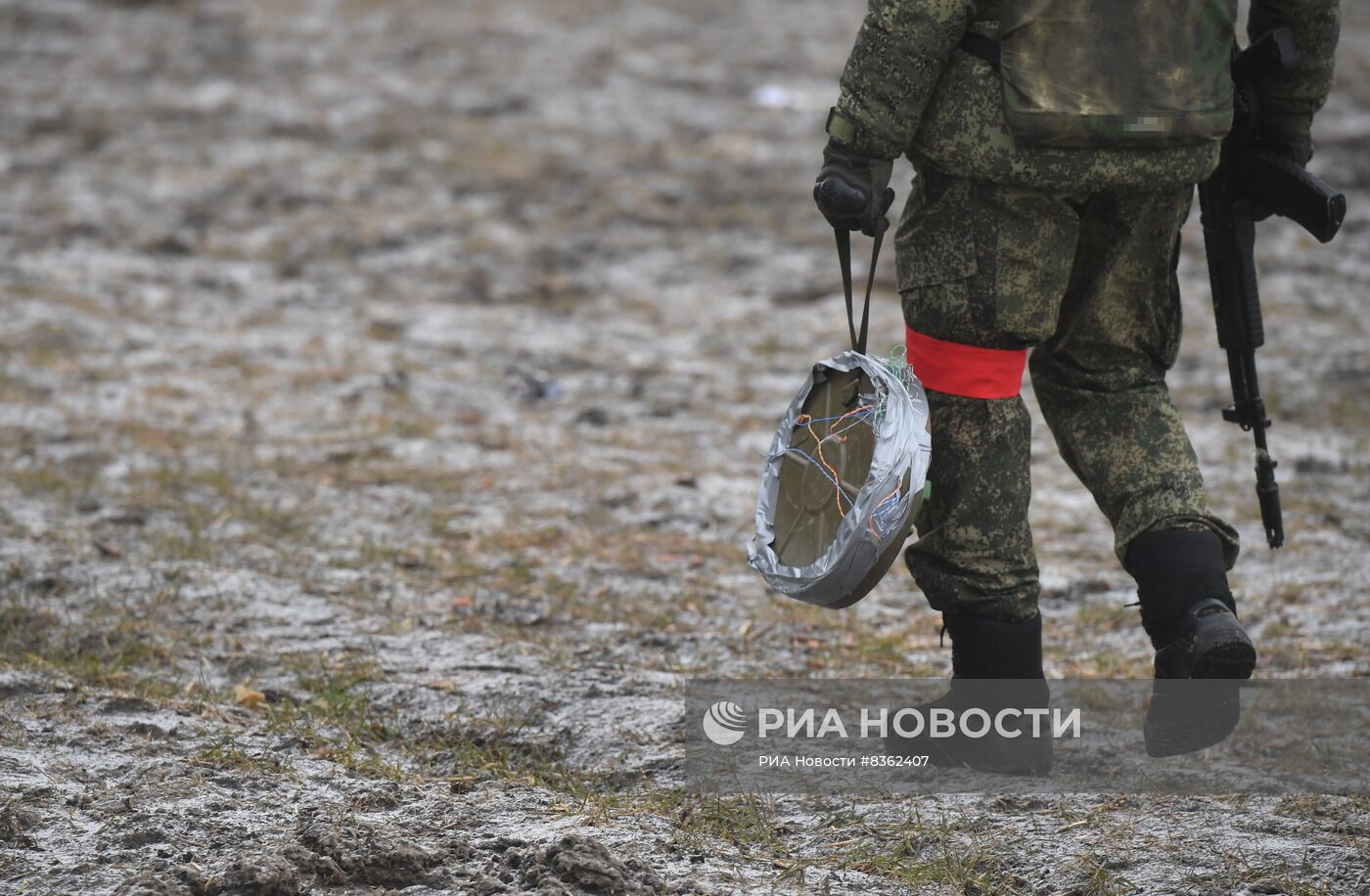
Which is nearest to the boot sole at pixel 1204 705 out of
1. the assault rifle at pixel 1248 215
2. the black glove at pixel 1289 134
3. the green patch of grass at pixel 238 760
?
the assault rifle at pixel 1248 215

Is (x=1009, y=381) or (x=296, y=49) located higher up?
(x=296, y=49)

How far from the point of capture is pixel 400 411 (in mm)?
5730

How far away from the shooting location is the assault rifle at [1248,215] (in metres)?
2.89

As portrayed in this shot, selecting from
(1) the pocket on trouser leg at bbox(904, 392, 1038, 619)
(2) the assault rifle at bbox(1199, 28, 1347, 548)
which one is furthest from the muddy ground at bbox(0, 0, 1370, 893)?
(2) the assault rifle at bbox(1199, 28, 1347, 548)

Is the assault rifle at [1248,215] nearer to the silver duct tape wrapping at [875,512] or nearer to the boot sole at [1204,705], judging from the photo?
the boot sole at [1204,705]

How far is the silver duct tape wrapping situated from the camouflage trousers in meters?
0.19

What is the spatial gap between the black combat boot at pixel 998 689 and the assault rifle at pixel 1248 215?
26.5 inches

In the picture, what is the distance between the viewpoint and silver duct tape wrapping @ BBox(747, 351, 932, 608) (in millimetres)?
2578

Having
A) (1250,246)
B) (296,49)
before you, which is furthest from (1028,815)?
(296,49)

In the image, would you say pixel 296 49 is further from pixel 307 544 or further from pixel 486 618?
pixel 486 618

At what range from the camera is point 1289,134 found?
2971 millimetres

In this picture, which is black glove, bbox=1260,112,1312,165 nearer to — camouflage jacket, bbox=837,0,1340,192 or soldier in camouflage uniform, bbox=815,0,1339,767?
soldier in camouflage uniform, bbox=815,0,1339,767

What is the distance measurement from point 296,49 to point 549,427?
20.9 ft

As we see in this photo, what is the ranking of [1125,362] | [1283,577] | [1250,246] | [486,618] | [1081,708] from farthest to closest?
[1283,577], [486,618], [1081,708], [1250,246], [1125,362]
